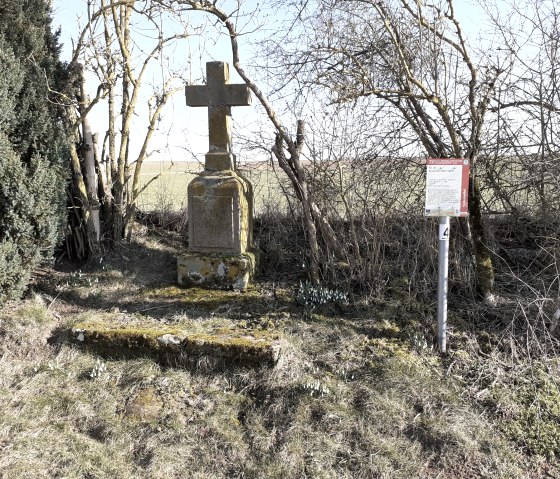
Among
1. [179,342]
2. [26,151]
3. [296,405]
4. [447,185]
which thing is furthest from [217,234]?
[447,185]

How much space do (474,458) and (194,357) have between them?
2.20 metres

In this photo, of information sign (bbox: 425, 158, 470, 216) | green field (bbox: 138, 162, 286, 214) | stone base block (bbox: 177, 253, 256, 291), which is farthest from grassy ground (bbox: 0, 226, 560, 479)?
green field (bbox: 138, 162, 286, 214)

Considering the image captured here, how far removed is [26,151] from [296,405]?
3609 millimetres

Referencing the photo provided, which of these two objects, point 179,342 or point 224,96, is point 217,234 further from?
point 179,342

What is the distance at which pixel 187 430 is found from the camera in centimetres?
328

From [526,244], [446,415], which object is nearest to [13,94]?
[446,415]

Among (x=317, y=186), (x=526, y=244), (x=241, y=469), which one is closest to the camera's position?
(x=241, y=469)

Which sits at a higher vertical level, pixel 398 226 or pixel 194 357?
pixel 398 226

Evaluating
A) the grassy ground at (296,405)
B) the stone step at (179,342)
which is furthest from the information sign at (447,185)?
the stone step at (179,342)

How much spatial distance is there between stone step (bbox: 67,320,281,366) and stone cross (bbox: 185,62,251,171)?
200 centimetres

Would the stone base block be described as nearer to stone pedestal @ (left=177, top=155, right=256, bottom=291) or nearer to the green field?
stone pedestal @ (left=177, top=155, right=256, bottom=291)

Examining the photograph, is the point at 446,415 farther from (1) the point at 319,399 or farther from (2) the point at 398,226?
(2) the point at 398,226

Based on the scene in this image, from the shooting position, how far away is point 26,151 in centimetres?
475

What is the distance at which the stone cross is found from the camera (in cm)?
522
